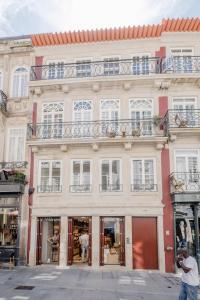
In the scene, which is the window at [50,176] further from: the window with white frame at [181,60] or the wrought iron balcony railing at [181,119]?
the window with white frame at [181,60]

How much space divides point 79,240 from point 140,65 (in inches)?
361

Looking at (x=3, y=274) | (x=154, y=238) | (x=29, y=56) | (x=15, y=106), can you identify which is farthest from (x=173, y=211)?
(x=29, y=56)

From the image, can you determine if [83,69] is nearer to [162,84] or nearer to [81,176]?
[162,84]

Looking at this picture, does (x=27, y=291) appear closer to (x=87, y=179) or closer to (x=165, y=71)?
(x=87, y=179)

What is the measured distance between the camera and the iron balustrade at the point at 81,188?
14.8 m

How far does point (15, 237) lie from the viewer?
14609mm

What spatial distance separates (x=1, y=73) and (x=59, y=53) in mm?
3299

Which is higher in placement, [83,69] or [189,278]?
[83,69]

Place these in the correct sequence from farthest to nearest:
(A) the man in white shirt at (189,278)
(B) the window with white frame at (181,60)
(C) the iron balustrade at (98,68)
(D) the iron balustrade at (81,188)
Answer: (C) the iron balustrade at (98,68) < (B) the window with white frame at (181,60) < (D) the iron balustrade at (81,188) < (A) the man in white shirt at (189,278)

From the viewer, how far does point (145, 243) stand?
A: 14.0 meters

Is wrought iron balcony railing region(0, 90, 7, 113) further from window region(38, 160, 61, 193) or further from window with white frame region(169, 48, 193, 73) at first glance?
window with white frame region(169, 48, 193, 73)

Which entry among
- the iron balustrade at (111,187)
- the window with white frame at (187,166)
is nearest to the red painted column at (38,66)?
the iron balustrade at (111,187)

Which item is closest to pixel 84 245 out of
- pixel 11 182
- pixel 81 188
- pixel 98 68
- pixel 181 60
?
pixel 81 188

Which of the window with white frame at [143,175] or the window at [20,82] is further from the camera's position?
the window at [20,82]
